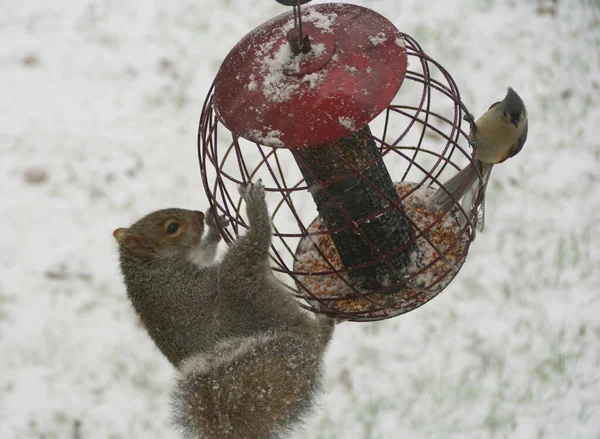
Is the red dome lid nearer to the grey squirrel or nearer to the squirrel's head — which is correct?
the grey squirrel

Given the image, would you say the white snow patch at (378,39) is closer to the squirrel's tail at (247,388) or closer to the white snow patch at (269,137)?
the white snow patch at (269,137)

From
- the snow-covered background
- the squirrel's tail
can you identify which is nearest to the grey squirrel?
the squirrel's tail

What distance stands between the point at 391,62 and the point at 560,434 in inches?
87.4

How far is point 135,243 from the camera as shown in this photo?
7.31ft

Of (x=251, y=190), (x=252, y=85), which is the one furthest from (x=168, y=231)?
(x=252, y=85)

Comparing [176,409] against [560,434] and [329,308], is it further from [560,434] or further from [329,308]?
[560,434]

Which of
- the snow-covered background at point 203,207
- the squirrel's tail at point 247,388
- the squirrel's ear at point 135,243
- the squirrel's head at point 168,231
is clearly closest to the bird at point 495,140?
the squirrel's tail at point 247,388

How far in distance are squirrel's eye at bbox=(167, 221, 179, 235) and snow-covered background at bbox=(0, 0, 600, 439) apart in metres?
→ 0.85

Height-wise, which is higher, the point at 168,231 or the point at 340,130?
the point at 168,231

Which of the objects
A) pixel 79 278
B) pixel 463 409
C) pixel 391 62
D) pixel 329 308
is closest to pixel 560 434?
pixel 463 409

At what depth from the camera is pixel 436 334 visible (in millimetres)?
3289

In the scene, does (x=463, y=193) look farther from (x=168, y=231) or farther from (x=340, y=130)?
(x=168, y=231)

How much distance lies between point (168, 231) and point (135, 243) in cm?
13

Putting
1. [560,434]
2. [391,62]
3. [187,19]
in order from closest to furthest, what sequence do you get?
[391,62] < [560,434] < [187,19]
